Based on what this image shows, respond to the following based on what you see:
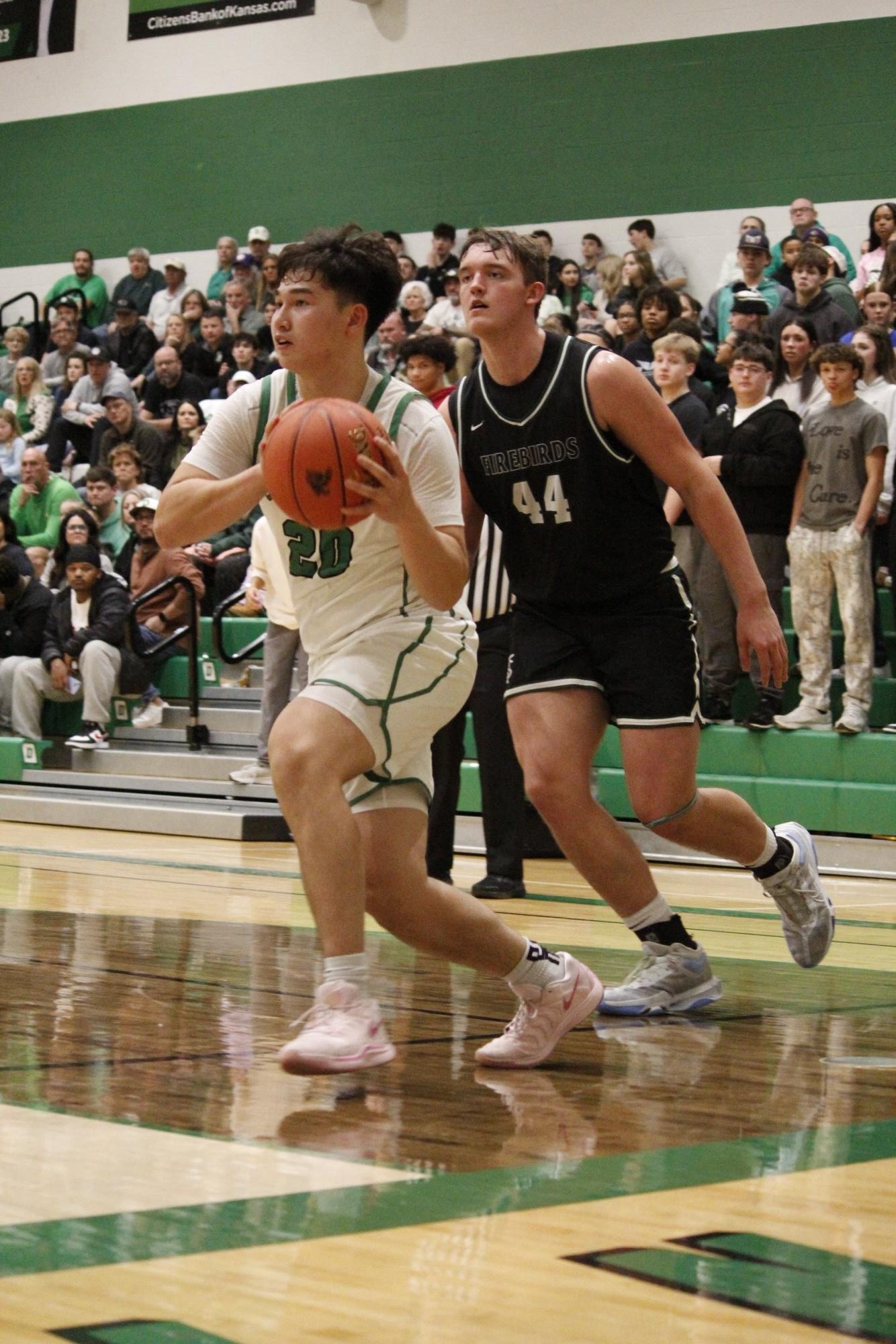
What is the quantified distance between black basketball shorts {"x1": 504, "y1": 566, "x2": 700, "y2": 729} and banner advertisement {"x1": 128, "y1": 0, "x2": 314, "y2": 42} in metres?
16.4

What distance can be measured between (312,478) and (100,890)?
385cm

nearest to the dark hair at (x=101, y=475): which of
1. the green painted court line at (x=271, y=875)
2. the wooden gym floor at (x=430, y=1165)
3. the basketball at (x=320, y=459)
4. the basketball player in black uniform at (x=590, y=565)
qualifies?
the green painted court line at (x=271, y=875)

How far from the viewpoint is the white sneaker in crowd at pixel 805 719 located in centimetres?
919

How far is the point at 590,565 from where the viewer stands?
417cm

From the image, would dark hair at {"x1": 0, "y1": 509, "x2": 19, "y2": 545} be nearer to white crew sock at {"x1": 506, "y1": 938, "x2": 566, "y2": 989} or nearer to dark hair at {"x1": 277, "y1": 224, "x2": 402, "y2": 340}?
dark hair at {"x1": 277, "y1": 224, "x2": 402, "y2": 340}

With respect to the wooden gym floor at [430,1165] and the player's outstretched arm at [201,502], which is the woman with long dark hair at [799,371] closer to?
the wooden gym floor at [430,1165]

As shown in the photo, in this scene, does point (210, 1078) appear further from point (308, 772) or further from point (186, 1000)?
point (186, 1000)

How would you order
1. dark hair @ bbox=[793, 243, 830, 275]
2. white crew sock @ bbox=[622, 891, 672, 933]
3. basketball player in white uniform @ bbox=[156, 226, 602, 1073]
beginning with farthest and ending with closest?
dark hair @ bbox=[793, 243, 830, 275]
white crew sock @ bbox=[622, 891, 672, 933]
basketball player in white uniform @ bbox=[156, 226, 602, 1073]

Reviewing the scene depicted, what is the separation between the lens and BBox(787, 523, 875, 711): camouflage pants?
8875 mm

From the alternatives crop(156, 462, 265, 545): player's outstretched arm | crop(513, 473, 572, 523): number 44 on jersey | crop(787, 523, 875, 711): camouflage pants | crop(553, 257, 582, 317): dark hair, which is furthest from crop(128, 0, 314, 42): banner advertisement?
crop(156, 462, 265, 545): player's outstretched arm

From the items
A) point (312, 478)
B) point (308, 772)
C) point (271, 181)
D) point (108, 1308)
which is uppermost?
point (271, 181)

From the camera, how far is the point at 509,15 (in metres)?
17.7

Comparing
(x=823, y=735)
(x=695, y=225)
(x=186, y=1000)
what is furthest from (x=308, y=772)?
(x=695, y=225)

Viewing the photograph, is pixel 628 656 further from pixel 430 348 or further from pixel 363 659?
pixel 430 348
